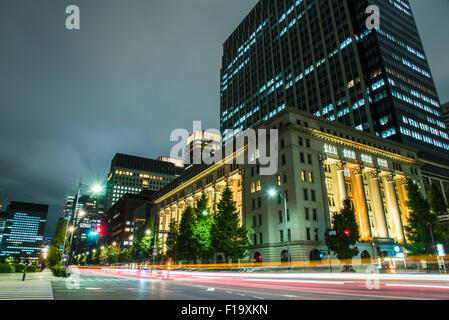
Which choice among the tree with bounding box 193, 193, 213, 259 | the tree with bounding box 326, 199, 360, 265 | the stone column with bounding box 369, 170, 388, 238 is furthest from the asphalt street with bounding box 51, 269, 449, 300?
the stone column with bounding box 369, 170, 388, 238

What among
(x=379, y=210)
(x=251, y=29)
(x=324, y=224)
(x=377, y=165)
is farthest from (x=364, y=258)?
(x=251, y=29)

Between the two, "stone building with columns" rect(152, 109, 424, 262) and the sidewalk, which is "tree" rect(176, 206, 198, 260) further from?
the sidewalk

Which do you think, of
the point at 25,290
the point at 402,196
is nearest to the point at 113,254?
the point at 402,196

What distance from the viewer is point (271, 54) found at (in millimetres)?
122250

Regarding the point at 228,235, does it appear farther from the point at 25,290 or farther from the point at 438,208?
the point at 25,290

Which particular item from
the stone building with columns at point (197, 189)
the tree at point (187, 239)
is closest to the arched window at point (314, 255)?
the stone building with columns at point (197, 189)

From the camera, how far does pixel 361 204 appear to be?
59062 millimetres

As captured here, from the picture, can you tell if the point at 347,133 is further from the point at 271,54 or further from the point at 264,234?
the point at 271,54

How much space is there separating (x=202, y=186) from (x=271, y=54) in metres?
71.9

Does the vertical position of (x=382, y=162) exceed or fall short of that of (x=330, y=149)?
it falls short

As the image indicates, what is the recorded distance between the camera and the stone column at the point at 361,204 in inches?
2221

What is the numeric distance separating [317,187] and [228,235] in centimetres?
1926

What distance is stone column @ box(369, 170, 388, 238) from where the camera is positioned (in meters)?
59.0

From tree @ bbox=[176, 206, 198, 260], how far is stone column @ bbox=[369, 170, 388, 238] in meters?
38.0
